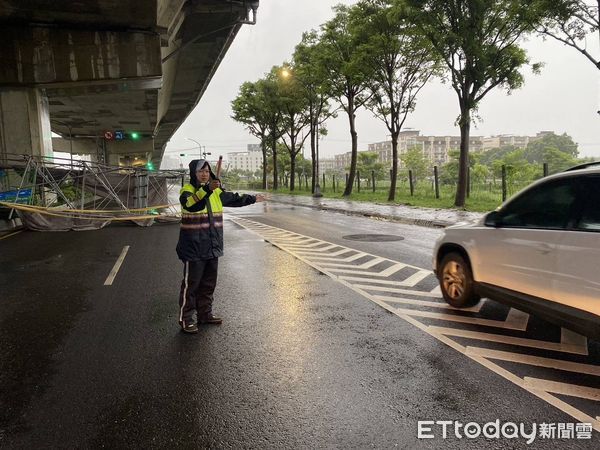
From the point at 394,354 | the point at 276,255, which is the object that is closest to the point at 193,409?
the point at 394,354

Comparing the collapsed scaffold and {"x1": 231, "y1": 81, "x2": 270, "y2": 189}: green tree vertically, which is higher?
{"x1": 231, "y1": 81, "x2": 270, "y2": 189}: green tree

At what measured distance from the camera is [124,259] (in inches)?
377

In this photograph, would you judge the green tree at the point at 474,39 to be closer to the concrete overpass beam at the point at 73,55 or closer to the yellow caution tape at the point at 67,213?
the concrete overpass beam at the point at 73,55

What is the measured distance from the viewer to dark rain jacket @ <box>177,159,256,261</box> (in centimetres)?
476

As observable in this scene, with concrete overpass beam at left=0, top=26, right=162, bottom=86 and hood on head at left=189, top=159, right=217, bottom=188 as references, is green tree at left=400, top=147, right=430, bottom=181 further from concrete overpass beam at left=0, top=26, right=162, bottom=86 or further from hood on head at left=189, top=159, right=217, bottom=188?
hood on head at left=189, top=159, right=217, bottom=188

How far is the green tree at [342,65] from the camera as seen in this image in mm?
27375

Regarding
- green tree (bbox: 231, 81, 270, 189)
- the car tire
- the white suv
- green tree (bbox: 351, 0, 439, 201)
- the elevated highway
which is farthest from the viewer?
green tree (bbox: 231, 81, 270, 189)

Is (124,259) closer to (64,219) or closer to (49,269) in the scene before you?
(49,269)

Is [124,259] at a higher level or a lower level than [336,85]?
lower

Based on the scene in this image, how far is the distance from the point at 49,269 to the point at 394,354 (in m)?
7.56

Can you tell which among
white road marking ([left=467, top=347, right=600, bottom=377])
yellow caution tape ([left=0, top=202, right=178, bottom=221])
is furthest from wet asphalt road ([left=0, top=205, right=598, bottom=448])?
yellow caution tape ([left=0, top=202, right=178, bottom=221])

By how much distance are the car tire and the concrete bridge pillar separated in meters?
17.0

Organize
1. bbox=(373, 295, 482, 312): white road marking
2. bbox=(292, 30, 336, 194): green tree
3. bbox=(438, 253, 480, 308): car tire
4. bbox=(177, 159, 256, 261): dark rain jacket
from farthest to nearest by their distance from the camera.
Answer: bbox=(292, 30, 336, 194): green tree < bbox=(373, 295, 482, 312): white road marking < bbox=(438, 253, 480, 308): car tire < bbox=(177, 159, 256, 261): dark rain jacket

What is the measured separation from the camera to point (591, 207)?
12.3 ft
